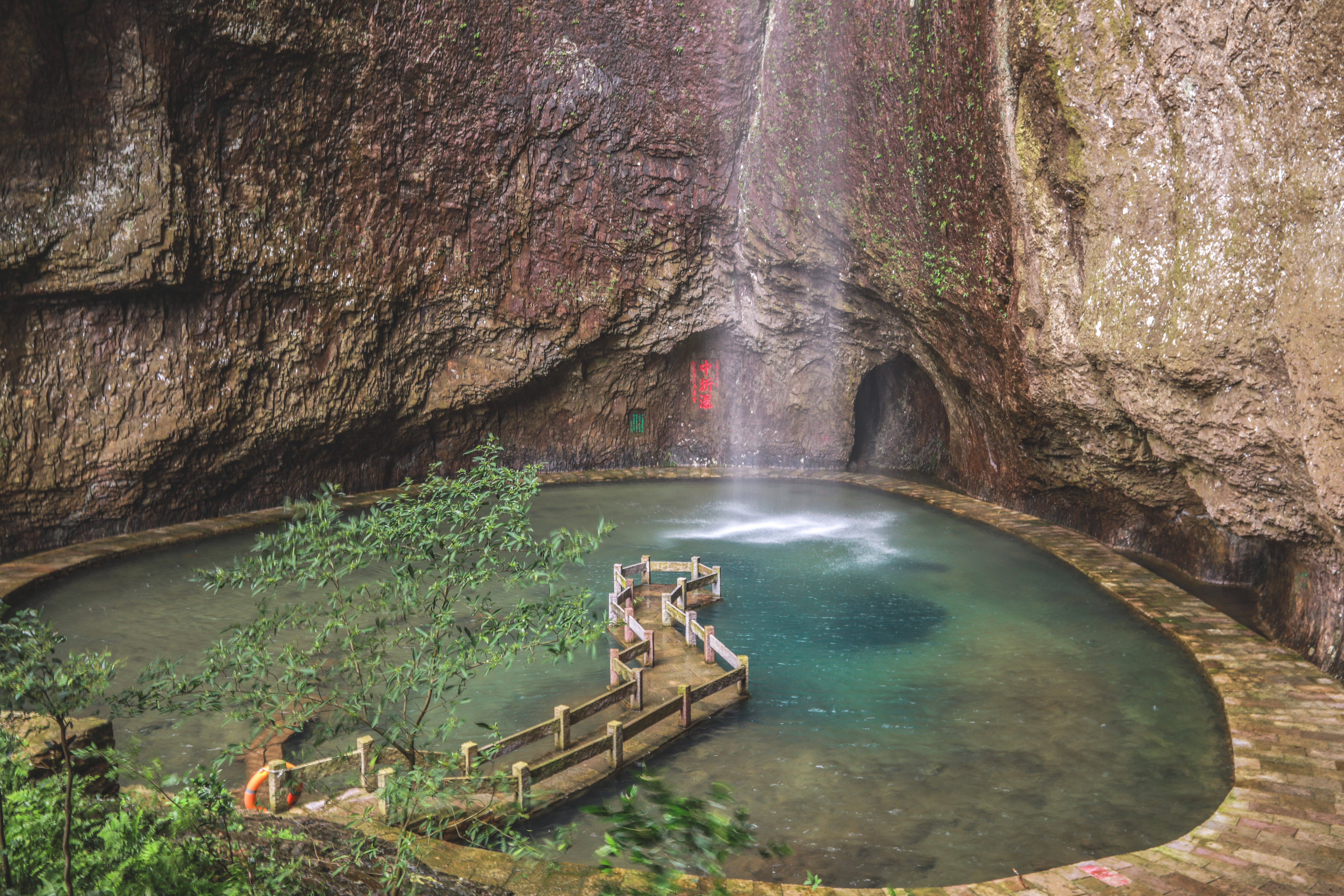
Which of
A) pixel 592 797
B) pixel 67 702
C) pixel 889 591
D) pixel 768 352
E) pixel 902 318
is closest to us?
pixel 67 702

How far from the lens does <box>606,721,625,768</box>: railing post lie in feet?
22.5

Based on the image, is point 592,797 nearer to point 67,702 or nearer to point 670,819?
point 67,702

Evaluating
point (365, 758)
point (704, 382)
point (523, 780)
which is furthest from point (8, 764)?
point (704, 382)

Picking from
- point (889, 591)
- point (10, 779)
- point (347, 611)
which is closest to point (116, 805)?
point (10, 779)

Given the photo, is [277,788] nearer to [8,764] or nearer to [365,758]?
[365,758]

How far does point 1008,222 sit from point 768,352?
358 inches

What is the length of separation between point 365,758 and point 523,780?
1124 mm

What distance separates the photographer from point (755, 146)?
19.2 meters

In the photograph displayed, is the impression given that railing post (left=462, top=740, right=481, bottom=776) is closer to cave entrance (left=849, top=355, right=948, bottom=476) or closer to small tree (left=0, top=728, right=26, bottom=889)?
small tree (left=0, top=728, right=26, bottom=889)

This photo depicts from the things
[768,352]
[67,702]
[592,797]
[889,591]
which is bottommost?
[592,797]

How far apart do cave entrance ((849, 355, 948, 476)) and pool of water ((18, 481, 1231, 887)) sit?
266 inches

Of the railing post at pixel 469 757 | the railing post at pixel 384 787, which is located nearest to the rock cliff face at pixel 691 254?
the railing post at pixel 469 757

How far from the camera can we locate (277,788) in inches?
231

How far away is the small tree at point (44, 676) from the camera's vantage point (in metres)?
3.58
